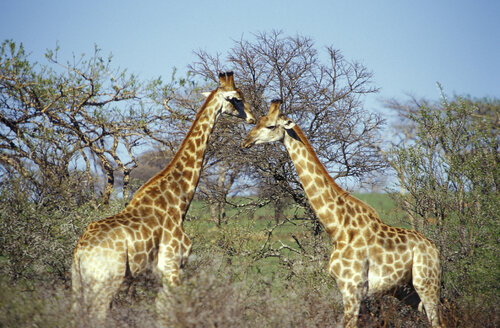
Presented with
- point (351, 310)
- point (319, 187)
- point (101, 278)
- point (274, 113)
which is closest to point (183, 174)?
point (274, 113)

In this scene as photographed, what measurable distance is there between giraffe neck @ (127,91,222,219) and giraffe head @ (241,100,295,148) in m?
0.74

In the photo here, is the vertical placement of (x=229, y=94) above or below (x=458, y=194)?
above

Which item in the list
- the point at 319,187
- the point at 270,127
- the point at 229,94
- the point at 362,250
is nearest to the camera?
the point at 362,250

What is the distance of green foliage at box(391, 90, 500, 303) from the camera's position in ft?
30.2

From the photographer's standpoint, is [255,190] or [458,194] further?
[255,190]

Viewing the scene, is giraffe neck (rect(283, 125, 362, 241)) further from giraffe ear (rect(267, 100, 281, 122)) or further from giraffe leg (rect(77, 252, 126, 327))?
giraffe leg (rect(77, 252, 126, 327))

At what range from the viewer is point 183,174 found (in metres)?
8.02

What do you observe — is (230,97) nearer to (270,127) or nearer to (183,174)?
(270,127)

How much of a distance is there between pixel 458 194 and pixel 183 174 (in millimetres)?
5197

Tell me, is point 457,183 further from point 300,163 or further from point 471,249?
point 300,163

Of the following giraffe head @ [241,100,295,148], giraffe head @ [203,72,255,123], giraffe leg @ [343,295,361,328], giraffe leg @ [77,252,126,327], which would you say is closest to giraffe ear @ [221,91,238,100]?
giraffe head @ [203,72,255,123]

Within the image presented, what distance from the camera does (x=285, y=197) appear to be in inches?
553

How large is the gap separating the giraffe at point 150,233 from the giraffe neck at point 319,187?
3.35 ft

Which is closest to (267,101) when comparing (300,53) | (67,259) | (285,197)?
(300,53)
